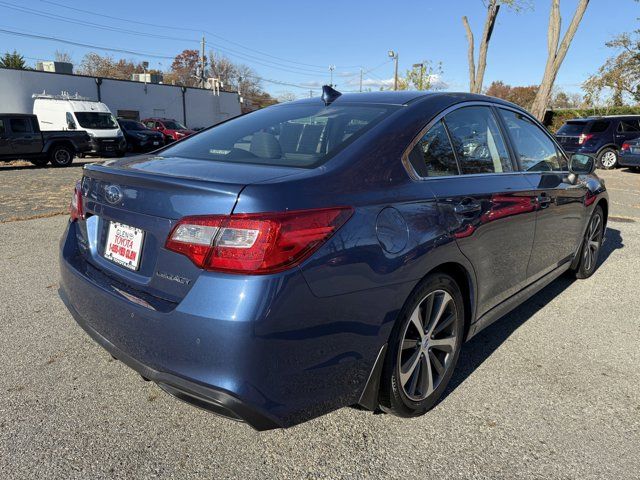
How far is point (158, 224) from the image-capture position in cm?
199

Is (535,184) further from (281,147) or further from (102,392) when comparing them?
(102,392)

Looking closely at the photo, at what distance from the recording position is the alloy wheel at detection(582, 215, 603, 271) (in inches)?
189

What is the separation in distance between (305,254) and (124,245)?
2.88 ft

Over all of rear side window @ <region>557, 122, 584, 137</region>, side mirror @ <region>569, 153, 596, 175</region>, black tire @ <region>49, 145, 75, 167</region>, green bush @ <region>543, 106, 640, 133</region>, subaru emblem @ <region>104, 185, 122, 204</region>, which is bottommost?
black tire @ <region>49, 145, 75, 167</region>

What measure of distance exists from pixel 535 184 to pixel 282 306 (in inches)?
91.9

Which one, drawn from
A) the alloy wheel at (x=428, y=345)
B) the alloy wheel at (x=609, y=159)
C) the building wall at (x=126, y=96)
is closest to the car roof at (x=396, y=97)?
the alloy wheel at (x=428, y=345)

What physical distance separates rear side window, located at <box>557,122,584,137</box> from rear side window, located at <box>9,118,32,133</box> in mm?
18044

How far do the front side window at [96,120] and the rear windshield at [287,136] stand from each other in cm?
1926

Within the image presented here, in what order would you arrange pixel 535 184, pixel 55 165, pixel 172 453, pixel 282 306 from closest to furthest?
pixel 282 306 → pixel 172 453 → pixel 535 184 → pixel 55 165

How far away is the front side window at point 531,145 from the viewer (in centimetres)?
345

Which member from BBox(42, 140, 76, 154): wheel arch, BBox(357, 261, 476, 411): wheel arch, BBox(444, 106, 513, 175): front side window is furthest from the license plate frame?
BBox(42, 140, 76, 154): wheel arch

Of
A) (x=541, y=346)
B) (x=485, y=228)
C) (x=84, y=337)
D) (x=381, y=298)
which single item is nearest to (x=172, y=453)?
(x=381, y=298)

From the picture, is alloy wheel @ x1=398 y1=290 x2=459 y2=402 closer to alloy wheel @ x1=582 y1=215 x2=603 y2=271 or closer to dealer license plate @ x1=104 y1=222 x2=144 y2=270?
dealer license plate @ x1=104 y1=222 x2=144 y2=270

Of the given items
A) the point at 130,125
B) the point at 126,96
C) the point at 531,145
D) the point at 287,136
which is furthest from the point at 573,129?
the point at 126,96
